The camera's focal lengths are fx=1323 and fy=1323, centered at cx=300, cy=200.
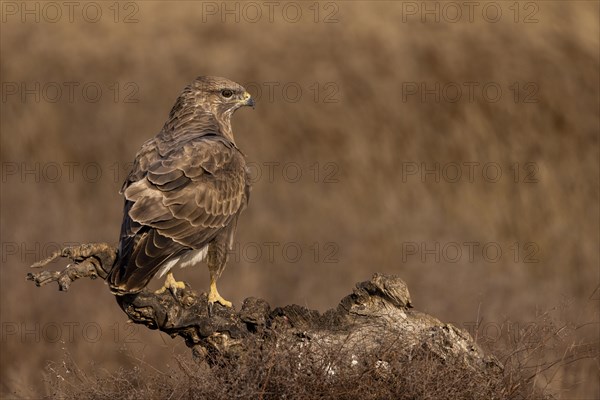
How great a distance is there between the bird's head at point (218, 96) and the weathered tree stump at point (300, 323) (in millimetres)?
2260

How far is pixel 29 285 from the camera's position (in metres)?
16.2

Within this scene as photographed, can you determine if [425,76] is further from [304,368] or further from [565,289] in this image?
[304,368]

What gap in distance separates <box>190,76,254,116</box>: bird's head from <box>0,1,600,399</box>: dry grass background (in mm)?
5771

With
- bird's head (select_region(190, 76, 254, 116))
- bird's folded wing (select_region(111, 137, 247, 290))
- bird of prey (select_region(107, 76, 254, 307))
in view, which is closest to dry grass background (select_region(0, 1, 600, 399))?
bird's head (select_region(190, 76, 254, 116))

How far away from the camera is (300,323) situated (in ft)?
25.9

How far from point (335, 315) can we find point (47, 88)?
1163 centimetres

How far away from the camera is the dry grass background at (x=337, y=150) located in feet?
52.9

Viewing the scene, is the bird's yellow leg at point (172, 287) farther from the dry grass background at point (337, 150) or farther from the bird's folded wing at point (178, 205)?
the dry grass background at point (337, 150)

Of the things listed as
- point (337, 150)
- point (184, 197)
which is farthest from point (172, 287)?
point (337, 150)

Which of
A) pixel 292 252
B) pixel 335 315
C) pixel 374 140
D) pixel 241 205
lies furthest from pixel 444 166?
pixel 335 315

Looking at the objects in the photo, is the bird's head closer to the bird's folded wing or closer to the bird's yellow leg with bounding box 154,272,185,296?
the bird's folded wing

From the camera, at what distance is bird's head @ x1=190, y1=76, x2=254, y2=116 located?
10070 mm

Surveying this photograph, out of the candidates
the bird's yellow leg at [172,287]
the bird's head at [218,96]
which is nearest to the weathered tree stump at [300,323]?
the bird's yellow leg at [172,287]

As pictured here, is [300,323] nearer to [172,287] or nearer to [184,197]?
[172,287]
